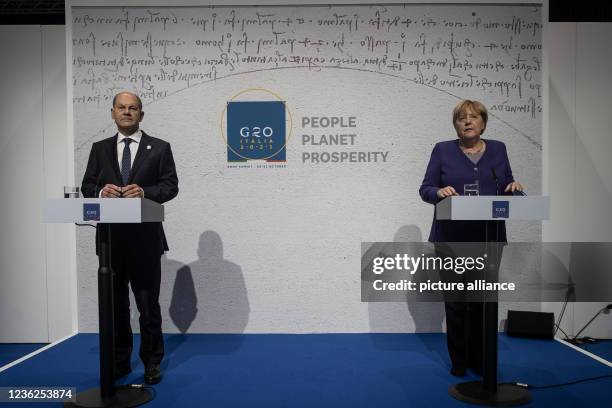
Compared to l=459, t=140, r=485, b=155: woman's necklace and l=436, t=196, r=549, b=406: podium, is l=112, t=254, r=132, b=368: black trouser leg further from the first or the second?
l=459, t=140, r=485, b=155: woman's necklace

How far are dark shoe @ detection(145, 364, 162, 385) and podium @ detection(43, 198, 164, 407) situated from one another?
0.19m

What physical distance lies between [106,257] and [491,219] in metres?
2.03

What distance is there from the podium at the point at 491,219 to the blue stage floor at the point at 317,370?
0.35 ft

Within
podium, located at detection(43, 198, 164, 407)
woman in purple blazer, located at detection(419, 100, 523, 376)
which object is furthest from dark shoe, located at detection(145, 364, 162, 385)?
woman in purple blazer, located at detection(419, 100, 523, 376)

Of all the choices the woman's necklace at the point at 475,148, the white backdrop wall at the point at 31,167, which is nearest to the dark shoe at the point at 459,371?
the woman's necklace at the point at 475,148

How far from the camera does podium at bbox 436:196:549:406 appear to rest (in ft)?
8.67

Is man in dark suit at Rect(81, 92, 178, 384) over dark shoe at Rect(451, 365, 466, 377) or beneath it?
over

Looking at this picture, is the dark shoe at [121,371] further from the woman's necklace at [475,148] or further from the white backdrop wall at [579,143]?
the white backdrop wall at [579,143]

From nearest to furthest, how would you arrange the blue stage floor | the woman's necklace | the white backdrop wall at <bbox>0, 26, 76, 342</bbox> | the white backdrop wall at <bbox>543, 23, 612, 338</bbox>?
the blue stage floor < the woman's necklace < the white backdrop wall at <bbox>543, 23, 612, 338</bbox> < the white backdrop wall at <bbox>0, 26, 76, 342</bbox>

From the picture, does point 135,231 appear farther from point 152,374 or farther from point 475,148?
point 475,148

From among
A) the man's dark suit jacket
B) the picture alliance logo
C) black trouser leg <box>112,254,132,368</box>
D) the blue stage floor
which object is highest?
the picture alliance logo

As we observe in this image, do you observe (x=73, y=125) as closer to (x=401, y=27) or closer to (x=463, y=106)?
(x=401, y=27)

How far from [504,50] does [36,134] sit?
4.22 meters

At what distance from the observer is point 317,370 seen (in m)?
3.45
